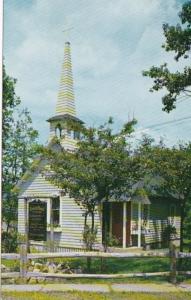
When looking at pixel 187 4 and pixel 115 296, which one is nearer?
pixel 115 296

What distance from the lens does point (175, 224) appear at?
25.0 meters

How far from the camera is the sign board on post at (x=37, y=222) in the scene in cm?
1625

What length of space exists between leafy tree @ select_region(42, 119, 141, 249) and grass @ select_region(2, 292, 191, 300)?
3717 mm

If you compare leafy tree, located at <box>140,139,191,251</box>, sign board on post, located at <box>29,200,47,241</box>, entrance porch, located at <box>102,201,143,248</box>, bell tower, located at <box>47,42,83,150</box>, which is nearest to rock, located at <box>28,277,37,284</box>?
leafy tree, located at <box>140,139,191,251</box>

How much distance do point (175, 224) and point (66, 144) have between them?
8.58 meters

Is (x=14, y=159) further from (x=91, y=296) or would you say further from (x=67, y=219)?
(x=91, y=296)

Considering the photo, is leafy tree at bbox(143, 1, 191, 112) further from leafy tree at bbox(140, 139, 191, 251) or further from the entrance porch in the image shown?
the entrance porch

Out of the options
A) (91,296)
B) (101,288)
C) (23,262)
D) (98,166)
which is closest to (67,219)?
(98,166)

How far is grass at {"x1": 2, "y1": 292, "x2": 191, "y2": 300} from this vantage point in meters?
7.57

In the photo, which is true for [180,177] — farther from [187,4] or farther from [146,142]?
[187,4]

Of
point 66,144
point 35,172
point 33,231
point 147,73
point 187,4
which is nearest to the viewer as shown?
point 187,4

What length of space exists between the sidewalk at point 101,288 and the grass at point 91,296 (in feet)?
0.97

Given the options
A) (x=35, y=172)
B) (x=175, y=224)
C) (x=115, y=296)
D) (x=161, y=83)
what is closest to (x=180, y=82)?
(x=161, y=83)

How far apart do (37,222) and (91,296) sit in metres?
9.08
